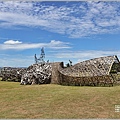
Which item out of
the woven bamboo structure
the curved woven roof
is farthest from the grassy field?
the curved woven roof

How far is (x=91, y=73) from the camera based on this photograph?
29.4ft

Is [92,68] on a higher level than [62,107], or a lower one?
higher

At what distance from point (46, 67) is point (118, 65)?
3400mm

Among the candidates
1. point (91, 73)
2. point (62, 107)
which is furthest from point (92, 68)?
point (62, 107)

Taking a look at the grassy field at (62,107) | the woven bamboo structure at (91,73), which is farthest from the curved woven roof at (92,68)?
the grassy field at (62,107)

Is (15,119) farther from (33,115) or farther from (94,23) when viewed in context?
(94,23)

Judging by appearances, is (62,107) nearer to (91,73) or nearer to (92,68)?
(91,73)

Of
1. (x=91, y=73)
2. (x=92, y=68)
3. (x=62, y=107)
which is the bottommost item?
(x=62, y=107)

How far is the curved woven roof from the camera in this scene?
8.93m

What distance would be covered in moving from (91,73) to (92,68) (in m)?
0.36

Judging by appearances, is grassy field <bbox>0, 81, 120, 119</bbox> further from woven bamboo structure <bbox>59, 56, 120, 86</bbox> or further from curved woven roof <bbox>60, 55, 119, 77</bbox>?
curved woven roof <bbox>60, 55, 119, 77</bbox>

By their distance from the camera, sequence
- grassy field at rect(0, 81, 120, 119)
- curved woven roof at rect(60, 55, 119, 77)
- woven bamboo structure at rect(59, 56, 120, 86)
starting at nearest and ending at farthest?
grassy field at rect(0, 81, 120, 119) → woven bamboo structure at rect(59, 56, 120, 86) → curved woven roof at rect(60, 55, 119, 77)

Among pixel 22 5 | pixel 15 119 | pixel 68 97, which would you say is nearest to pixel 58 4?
pixel 22 5

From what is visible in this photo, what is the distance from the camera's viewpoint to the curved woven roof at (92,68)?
893 centimetres
